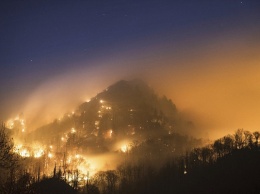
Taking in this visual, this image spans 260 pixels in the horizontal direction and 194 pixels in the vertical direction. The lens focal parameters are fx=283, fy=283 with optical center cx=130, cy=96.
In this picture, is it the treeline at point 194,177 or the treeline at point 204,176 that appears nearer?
the treeline at point 194,177

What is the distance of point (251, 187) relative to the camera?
106562 millimetres

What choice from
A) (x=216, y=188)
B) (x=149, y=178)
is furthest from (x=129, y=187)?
(x=216, y=188)

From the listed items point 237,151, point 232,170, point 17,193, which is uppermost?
point 237,151

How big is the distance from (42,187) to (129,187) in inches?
2800

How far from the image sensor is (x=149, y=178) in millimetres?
169875

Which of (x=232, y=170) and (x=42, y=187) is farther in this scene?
(x=232, y=170)

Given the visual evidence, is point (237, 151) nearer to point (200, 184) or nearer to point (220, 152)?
point (220, 152)

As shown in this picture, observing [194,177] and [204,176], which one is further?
[194,177]

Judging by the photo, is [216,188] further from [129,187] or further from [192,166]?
[129,187]

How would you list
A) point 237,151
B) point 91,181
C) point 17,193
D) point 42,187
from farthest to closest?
point 91,181 < point 237,151 < point 42,187 < point 17,193

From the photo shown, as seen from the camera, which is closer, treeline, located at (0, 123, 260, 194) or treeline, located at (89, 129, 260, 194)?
treeline, located at (0, 123, 260, 194)

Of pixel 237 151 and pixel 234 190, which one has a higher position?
pixel 237 151

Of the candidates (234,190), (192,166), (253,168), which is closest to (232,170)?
(253,168)

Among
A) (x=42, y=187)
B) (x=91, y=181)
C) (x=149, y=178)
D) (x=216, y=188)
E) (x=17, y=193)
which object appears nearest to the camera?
(x=17, y=193)
